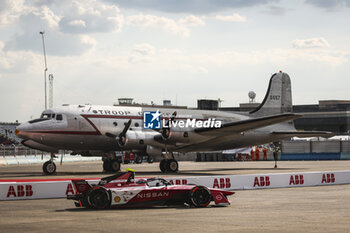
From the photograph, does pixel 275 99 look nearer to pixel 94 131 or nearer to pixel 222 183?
pixel 94 131

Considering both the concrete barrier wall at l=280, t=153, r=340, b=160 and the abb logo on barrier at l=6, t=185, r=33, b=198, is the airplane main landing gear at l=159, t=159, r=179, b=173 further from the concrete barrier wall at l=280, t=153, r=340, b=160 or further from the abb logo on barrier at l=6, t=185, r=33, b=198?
the concrete barrier wall at l=280, t=153, r=340, b=160

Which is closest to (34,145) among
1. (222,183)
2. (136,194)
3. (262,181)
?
(222,183)

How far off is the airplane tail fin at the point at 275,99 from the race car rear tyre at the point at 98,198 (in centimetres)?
2938

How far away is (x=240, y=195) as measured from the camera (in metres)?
22.1

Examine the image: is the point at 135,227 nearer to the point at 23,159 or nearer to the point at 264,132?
the point at 264,132

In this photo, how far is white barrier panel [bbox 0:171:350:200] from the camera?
68.2 feet

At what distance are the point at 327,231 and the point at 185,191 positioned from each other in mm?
6590

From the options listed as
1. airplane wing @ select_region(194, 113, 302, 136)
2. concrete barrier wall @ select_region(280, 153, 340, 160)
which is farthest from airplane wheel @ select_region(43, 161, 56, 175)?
concrete barrier wall @ select_region(280, 153, 340, 160)

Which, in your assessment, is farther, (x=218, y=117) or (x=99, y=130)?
(x=218, y=117)

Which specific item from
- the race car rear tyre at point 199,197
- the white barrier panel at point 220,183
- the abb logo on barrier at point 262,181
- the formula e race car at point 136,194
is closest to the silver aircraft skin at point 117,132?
the white barrier panel at point 220,183

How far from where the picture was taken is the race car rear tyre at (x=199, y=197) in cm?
1741

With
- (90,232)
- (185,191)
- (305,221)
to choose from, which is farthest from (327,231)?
(185,191)

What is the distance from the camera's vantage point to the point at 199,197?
57.5 feet

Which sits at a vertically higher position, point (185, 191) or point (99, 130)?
point (99, 130)
